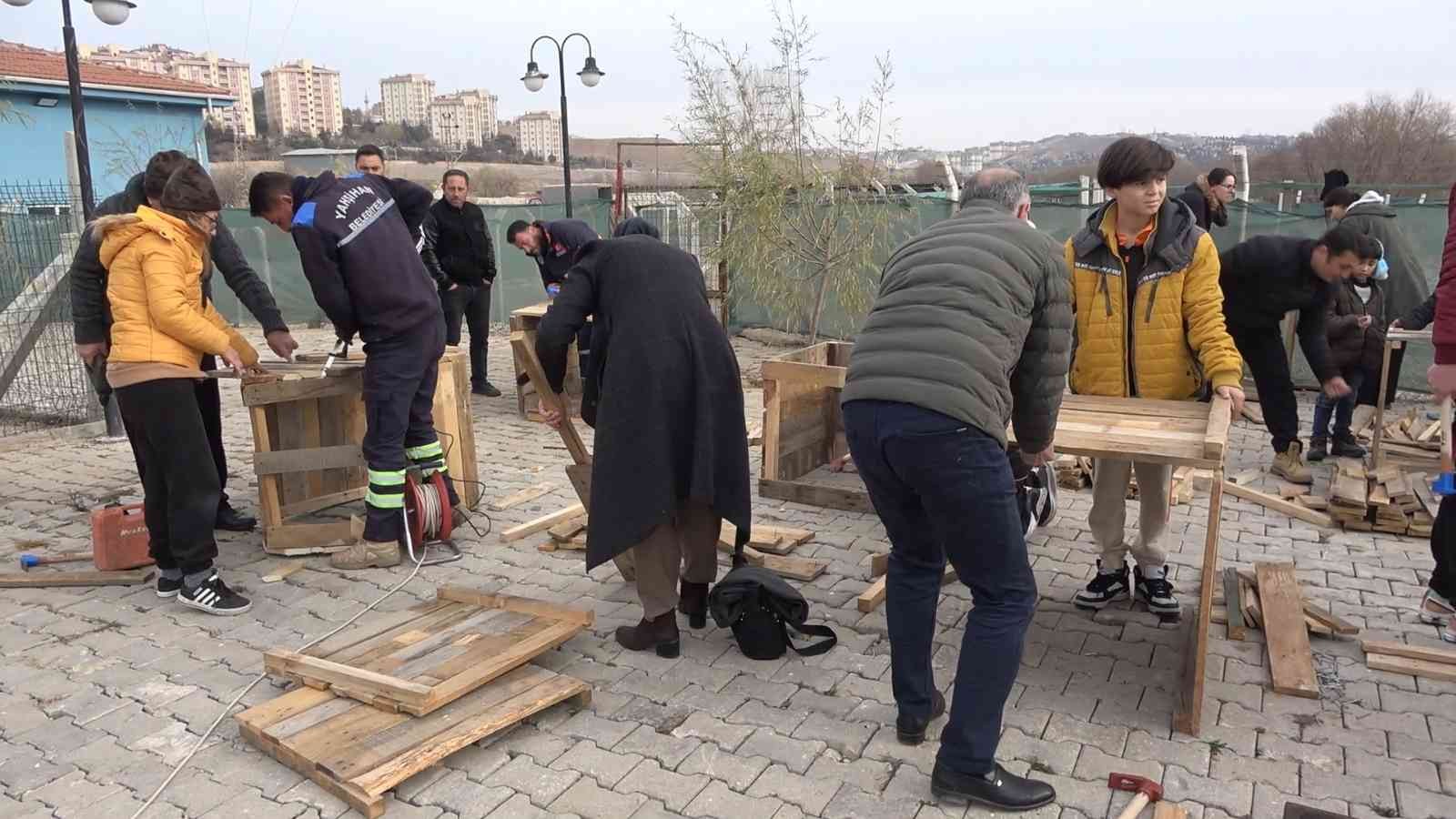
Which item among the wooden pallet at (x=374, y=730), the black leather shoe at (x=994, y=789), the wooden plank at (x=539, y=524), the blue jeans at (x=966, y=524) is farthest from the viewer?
the wooden plank at (x=539, y=524)

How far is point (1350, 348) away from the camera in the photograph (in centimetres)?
703

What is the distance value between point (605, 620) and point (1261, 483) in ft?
15.3

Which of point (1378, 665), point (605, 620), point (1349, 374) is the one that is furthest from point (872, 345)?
point (1349, 374)

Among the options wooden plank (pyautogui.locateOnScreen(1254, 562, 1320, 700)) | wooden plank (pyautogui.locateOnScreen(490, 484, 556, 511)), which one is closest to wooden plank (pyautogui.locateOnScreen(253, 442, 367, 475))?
wooden plank (pyautogui.locateOnScreen(490, 484, 556, 511))

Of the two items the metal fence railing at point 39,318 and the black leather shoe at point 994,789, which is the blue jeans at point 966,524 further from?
the metal fence railing at point 39,318

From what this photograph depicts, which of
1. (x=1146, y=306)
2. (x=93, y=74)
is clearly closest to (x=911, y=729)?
(x=1146, y=306)

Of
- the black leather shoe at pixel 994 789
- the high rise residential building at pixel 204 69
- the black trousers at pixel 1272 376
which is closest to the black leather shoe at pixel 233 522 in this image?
the black leather shoe at pixel 994 789

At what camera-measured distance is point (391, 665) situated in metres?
3.78

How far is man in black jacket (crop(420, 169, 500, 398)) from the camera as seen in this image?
9062mm

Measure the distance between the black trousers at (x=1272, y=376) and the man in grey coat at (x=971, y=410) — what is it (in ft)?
12.8

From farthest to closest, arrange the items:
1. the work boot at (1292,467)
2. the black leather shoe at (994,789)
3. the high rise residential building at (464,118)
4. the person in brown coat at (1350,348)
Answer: the high rise residential building at (464,118) → the person in brown coat at (1350,348) → the work boot at (1292,467) → the black leather shoe at (994,789)

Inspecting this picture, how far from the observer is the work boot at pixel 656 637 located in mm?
4191

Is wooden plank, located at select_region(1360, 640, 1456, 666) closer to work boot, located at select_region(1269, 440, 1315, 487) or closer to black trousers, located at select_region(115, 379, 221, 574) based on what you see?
work boot, located at select_region(1269, 440, 1315, 487)

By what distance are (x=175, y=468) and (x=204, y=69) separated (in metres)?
45.9
